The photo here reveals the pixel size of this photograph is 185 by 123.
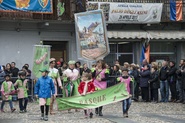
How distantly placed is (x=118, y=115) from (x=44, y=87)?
9.39 feet

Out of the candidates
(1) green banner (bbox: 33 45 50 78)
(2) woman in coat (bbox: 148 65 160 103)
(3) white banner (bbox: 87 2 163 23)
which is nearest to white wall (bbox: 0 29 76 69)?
(3) white banner (bbox: 87 2 163 23)

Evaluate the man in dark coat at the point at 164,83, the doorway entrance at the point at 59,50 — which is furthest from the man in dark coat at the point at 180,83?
the doorway entrance at the point at 59,50

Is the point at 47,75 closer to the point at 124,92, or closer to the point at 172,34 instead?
the point at 124,92

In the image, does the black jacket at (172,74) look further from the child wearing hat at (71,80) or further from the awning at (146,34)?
the awning at (146,34)

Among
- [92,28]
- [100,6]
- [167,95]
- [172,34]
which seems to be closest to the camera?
[92,28]

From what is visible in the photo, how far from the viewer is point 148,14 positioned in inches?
1021

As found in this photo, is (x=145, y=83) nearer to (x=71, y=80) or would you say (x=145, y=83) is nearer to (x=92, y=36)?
(x=92, y=36)

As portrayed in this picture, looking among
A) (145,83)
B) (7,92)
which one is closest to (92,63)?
(145,83)

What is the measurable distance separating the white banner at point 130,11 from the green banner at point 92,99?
37.5ft

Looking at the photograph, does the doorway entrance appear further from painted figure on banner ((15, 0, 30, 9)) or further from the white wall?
painted figure on banner ((15, 0, 30, 9))

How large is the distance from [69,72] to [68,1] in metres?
10.7

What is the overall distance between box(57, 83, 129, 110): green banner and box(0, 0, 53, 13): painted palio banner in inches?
411

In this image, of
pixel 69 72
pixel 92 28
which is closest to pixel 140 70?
pixel 92 28

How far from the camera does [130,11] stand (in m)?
25.6
